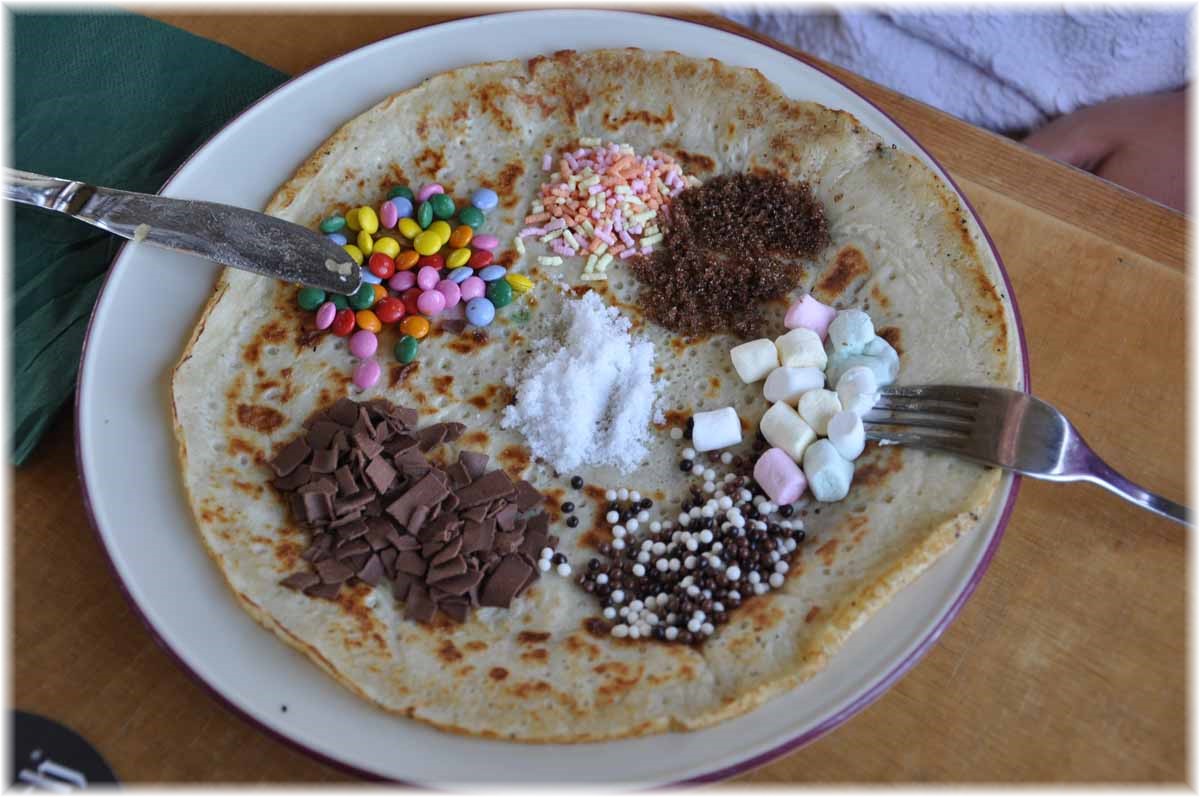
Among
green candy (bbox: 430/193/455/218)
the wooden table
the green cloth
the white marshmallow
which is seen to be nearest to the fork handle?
the wooden table

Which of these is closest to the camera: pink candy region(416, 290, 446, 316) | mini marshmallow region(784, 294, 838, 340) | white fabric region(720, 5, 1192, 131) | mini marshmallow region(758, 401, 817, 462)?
mini marshmallow region(758, 401, 817, 462)

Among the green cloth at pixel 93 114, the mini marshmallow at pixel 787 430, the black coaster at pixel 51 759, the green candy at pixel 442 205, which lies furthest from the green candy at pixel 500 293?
the black coaster at pixel 51 759

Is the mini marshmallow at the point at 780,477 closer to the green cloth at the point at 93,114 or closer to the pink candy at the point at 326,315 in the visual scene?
the pink candy at the point at 326,315

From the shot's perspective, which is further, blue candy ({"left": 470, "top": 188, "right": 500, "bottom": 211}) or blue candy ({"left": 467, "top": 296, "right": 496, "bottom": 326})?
blue candy ({"left": 470, "top": 188, "right": 500, "bottom": 211})

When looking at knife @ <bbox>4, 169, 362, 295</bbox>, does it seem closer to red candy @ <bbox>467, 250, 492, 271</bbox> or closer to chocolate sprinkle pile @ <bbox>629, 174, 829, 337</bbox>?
red candy @ <bbox>467, 250, 492, 271</bbox>

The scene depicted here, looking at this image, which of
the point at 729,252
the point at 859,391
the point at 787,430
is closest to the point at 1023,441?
the point at 859,391

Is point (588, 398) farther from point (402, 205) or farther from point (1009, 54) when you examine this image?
point (1009, 54)
